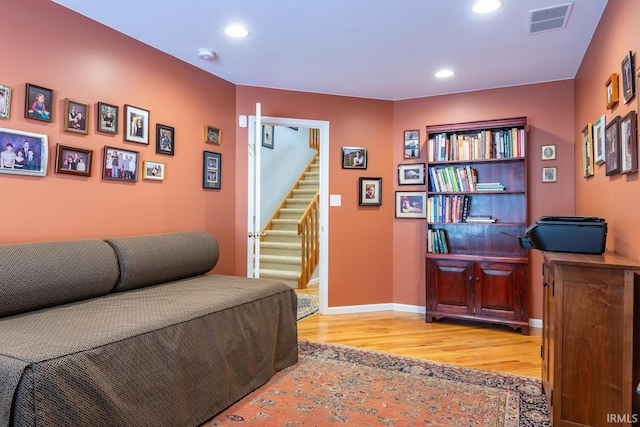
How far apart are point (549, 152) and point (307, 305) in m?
2.97

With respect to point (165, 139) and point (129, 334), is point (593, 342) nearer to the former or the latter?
point (129, 334)

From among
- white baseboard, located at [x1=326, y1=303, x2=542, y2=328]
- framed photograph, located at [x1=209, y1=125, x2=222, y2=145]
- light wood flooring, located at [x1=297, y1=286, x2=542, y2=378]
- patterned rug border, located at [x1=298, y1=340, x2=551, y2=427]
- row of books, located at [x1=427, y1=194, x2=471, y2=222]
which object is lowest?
light wood flooring, located at [x1=297, y1=286, x2=542, y2=378]

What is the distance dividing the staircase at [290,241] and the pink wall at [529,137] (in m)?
1.72

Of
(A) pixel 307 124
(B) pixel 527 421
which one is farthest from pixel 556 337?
(A) pixel 307 124

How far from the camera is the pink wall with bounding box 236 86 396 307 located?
421 centimetres

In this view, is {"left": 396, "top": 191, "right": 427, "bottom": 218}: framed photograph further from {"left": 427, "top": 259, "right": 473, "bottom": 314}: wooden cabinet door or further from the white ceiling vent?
the white ceiling vent

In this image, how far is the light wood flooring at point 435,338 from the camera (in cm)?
291

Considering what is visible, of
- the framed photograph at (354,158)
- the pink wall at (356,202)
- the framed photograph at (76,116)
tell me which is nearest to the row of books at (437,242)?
the pink wall at (356,202)

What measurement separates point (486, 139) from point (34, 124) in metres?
3.58

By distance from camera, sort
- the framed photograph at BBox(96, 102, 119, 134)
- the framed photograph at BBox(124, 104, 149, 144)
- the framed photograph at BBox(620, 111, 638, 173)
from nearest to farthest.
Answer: the framed photograph at BBox(620, 111, 638, 173) < the framed photograph at BBox(96, 102, 119, 134) < the framed photograph at BBox(124, 104, 149, 144)

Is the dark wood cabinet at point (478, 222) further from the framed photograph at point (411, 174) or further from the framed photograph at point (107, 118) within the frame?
the framed photograph at point (107, 118)

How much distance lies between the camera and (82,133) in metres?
2.52

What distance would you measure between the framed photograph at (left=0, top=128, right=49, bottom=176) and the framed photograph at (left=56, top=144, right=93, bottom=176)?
0.07 m

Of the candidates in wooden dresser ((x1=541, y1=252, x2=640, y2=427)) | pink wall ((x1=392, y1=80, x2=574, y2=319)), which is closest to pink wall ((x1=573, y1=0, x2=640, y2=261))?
wooden dresser ((x1=541, y1=252, x2=640, y2=427))
